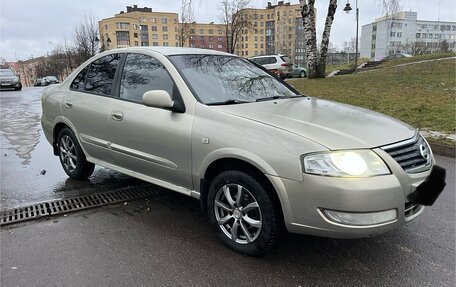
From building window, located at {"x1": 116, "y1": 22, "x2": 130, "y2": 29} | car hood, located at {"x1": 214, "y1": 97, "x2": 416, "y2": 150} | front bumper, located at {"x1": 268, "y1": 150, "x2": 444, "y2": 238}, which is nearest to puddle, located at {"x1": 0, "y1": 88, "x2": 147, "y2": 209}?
car hood, located at {"x1": 214, "y1": 97, "x2": 416, "y2": 150}

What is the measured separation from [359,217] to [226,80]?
6.24ft

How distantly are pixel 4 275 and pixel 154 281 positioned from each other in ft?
3.73

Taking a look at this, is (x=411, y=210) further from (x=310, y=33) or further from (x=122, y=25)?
(x=122, y=25)

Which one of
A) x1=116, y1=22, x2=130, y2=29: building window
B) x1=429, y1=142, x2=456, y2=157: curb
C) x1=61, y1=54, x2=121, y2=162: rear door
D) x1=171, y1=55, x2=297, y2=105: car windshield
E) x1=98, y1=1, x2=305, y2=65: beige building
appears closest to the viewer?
x1=171, y1=55, x2=297, y2=105: car windshield

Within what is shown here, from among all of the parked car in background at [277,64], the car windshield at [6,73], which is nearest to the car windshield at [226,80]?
the parked car in background at [277,64]

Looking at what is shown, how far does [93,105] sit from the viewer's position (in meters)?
4.24

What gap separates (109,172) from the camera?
536cm

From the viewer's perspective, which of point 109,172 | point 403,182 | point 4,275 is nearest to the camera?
point 403,182

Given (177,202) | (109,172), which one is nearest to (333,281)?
(177,202)

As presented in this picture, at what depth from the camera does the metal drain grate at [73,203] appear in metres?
3.83

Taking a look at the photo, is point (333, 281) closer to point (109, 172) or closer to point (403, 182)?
point (403, 182)

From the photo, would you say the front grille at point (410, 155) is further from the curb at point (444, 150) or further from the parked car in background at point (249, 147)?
the curb at point (444, 150)

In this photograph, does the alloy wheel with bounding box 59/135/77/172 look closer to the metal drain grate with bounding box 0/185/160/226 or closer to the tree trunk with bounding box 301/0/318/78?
the metal drain grate with bounding box 0/185/160/226

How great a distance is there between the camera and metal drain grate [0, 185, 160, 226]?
383 cm
